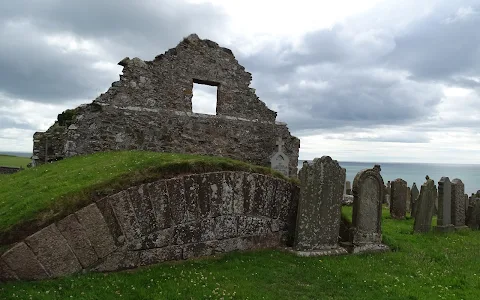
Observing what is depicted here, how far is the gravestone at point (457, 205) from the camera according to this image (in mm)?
11562

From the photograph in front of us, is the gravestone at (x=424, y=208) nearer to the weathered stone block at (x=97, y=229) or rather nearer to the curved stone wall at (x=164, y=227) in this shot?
the curved stone wall at (x=164, y=227)

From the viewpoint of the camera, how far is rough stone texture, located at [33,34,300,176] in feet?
40.1

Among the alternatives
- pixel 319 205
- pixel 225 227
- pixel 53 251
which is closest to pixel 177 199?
pixel 225 227

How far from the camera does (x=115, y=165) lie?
25.6ft

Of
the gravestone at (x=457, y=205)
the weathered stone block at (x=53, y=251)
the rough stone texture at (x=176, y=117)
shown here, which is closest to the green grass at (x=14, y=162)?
the rough stone texture at (x=176, y=117)

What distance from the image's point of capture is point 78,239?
5.75m

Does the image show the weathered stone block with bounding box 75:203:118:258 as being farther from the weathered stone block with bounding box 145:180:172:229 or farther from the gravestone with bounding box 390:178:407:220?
the gravestone with bounding box 390:178:407:220

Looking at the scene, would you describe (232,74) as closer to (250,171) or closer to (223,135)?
(223,135)

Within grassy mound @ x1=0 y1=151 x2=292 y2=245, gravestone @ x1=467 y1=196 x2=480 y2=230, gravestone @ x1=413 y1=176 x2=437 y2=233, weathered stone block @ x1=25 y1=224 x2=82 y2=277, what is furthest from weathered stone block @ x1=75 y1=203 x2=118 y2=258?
gravestone @ x1=467 y1=196 x2=480 y2=230

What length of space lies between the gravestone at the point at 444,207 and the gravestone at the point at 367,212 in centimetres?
362

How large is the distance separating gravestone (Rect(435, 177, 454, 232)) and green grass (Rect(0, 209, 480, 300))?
287 cm

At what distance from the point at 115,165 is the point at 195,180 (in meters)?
1.92

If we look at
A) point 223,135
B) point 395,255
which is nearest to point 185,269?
point 395,255

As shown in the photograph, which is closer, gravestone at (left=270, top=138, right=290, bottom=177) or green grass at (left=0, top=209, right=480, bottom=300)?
green grass at (left=0, top=209, right=480, bottom=300)
